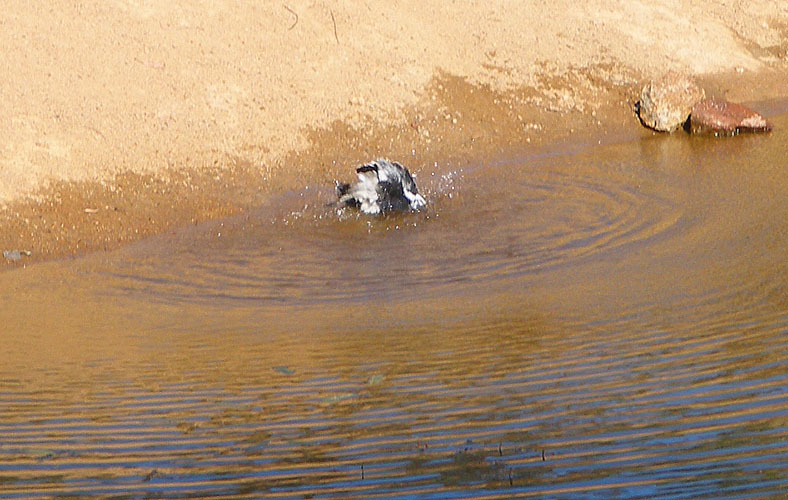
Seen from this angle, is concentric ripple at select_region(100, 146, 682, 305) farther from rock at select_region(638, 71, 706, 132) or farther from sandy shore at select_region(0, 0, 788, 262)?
rock at select_region(638, 71, 706, 132)

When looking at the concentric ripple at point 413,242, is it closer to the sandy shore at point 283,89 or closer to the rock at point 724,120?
the sandy shore at point 283,89

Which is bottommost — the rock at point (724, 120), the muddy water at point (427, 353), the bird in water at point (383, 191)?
the muddy water at point (427, 353)

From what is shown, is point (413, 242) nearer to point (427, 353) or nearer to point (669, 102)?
point (427, 353)

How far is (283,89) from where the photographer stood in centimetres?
1228

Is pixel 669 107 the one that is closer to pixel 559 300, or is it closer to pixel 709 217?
pixel 709 217

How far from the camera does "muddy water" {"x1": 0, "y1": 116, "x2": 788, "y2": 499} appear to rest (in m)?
4.48

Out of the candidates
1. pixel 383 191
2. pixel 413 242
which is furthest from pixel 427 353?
pixel 383 191

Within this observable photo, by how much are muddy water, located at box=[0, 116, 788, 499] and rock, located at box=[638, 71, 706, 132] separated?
7.85 feet

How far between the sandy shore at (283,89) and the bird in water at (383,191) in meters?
1.11

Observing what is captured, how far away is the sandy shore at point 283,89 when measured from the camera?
33.7ft

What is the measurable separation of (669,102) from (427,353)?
7.57m

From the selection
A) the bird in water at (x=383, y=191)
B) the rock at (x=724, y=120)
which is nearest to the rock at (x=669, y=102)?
the rock at (x=724, y=120)

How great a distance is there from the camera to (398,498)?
4207 mm

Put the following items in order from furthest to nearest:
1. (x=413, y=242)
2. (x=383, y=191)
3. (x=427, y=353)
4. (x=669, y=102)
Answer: (x=669, y=102), (x=383, y=191), (x=413, y=242), (x=427, y=353)
